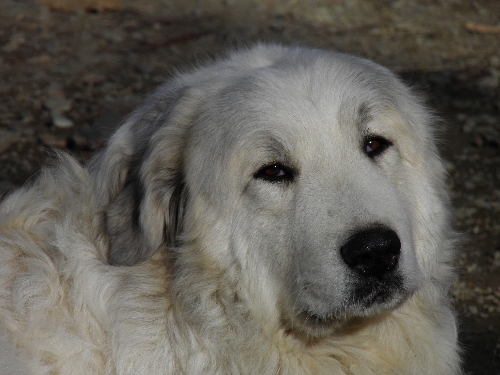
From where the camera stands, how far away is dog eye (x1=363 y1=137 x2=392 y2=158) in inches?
118

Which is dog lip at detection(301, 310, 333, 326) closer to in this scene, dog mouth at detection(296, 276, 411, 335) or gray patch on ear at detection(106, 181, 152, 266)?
dog mouth at detection(296, 276, 411, 335)

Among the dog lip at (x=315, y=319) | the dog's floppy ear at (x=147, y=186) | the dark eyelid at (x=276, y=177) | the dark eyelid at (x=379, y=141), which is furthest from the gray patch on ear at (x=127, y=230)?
the dark eyelid at (x=379, y=141)

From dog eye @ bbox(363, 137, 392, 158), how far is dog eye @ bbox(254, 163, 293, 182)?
358 millimetres

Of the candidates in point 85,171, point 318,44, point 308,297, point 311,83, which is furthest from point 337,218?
point 318,44

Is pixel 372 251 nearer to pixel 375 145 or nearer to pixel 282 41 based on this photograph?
pixel 375 145

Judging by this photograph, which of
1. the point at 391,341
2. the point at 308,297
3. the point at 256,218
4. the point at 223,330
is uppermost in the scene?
the point at 256,218

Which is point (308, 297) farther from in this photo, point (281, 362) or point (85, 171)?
point (85, 171)

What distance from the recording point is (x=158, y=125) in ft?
10.4

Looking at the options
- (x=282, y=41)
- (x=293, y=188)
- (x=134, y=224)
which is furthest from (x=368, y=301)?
(x=282, y=41)

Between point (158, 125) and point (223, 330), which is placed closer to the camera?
point (223, 330)

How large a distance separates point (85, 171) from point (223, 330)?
1001 mm

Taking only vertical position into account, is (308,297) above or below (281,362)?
→ above

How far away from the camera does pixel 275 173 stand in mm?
2902

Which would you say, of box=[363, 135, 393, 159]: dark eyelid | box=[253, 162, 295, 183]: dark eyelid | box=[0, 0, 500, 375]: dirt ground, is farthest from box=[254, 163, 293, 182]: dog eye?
box=[0, 0, 500, 375]: dirt ground
